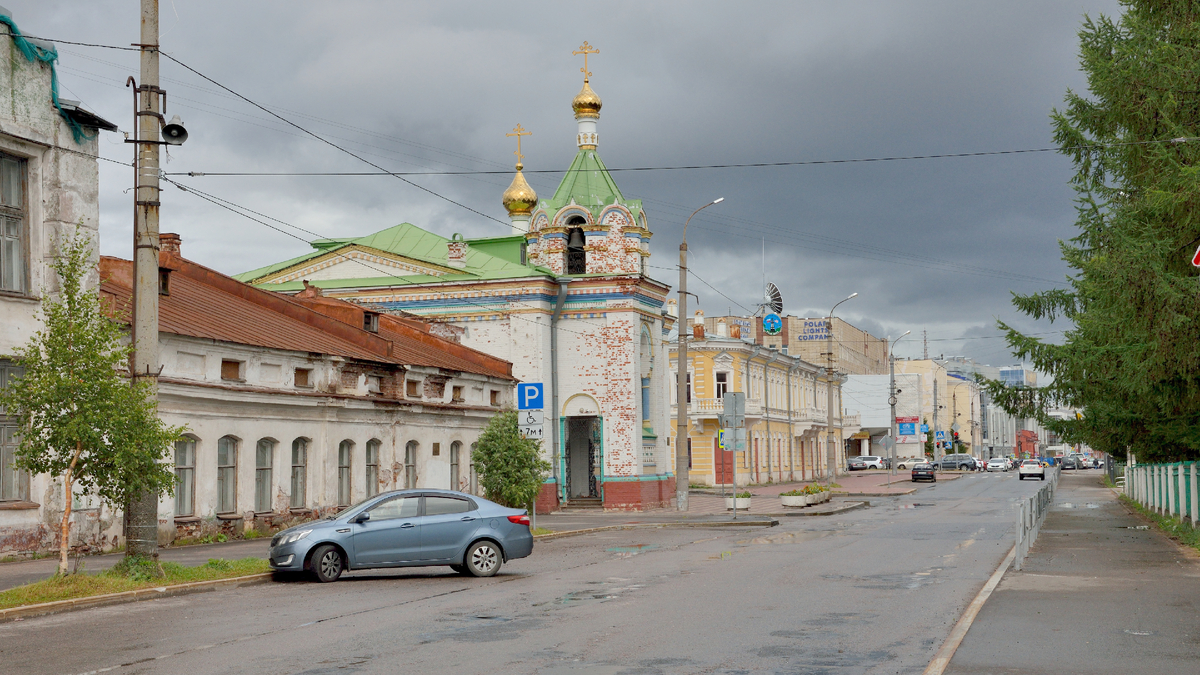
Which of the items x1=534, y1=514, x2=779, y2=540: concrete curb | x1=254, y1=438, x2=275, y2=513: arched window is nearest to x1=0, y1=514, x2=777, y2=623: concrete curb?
x1=254, y1=438, x2=275, y2=513: arched window

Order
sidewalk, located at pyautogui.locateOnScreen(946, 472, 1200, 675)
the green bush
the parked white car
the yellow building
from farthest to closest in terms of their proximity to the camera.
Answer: the parked white car, the yellow building, the green bush, sidewalk, located at pyautogui.locateOnScreen(946, 472, 1200, 675)

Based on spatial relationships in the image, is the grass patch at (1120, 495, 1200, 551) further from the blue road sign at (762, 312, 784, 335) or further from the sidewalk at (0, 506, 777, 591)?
the blue road sign at (762, 312, 784, 335)

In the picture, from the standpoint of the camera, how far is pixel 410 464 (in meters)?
33.8

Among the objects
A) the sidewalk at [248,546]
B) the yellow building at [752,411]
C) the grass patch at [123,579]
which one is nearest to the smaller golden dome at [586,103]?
the sidewalk at [248,546]

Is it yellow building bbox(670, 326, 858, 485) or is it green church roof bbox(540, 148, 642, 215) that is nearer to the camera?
green church roof bbox(540, 148, 642, 215)

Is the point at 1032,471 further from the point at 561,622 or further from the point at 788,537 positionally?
the point at 561,622

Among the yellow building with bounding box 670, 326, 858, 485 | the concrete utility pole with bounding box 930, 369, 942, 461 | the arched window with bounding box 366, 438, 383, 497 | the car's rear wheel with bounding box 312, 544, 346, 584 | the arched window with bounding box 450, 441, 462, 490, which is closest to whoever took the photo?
the car's rear wheel with bounding box 312, 544, 346, 584

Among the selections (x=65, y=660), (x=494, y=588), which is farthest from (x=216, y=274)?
(x=65, y=660)

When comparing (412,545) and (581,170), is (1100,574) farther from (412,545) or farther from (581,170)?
(581,170)

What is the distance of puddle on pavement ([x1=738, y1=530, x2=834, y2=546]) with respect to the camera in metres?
26.8

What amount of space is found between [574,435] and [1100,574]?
30956 millimetres

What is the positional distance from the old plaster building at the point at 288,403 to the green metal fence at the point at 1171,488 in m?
19.0

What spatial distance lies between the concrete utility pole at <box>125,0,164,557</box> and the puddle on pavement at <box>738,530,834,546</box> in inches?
522

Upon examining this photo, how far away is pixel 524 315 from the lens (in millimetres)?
44031
